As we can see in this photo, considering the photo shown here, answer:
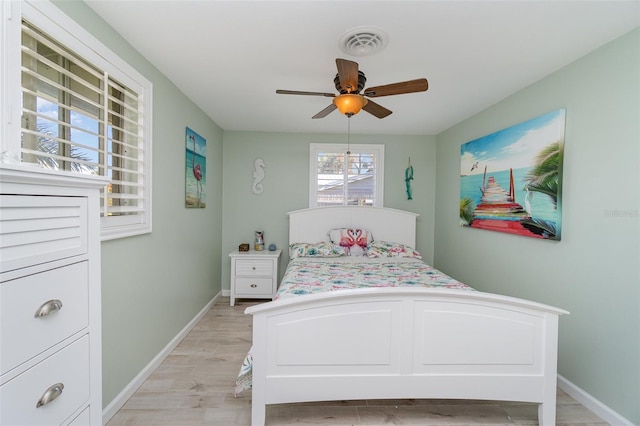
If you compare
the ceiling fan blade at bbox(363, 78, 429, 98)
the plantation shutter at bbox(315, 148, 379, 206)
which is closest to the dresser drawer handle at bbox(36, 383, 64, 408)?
the ceiling fan blade at bbox(363, 78, 429, 98)

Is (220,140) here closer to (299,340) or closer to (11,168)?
(299,340)

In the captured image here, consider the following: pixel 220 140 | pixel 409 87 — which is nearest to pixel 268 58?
pixel 409 87

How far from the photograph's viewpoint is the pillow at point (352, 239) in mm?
3655

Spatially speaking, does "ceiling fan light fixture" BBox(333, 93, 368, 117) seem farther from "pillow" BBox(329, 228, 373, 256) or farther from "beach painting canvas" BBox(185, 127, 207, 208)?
"pillow" BBox(329, 228, 373, 256)

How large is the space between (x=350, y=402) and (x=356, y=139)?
3.21m

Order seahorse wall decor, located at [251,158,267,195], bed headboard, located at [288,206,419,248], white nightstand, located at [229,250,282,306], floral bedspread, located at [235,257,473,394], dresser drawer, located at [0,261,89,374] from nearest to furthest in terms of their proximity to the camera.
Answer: dresser drawer, located at [0,261,89,374] < floral bedspread, located at [235,257,473,394] < white nightstand, located at [229,250,282,306] < bed headboard, located at [288,206,419,248] < seahorse wall decor, located at [251,158,267,195]

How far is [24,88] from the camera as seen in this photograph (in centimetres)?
121

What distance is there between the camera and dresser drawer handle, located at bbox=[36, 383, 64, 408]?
2.69 feet

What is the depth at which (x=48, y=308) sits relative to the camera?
82 cm

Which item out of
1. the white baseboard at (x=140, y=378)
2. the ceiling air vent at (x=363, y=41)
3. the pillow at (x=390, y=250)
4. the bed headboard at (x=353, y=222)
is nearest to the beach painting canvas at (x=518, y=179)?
the pillow at (x=390, y=250)

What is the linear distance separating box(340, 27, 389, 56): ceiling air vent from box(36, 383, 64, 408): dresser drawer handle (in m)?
2.06

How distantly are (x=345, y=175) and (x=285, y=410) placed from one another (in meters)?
2.98

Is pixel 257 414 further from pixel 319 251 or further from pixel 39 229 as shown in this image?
pixel 319 251

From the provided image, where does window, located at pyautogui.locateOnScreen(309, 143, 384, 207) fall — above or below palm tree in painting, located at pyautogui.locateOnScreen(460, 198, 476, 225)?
above
